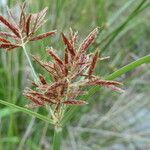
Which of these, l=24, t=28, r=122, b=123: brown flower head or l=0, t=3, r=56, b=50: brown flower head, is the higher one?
l=0, t=3, r=56, b=50: brown flower head

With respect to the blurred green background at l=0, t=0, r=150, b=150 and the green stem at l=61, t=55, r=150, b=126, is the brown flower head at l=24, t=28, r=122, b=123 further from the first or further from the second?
the blurred green background at l=0, t=0, r=150, b=150

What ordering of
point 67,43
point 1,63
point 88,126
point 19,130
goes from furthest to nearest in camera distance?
1. point 88,126
2. point 19,130
3. point 1,63
4. point 67,43

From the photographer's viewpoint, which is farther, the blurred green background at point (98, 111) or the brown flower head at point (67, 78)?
the blurred green background at point (98, 111)

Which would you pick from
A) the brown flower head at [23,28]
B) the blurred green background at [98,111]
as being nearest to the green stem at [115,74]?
the brown flower head at [23,28]

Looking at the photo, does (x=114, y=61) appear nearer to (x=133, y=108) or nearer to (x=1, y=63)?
(x=133, y=108)

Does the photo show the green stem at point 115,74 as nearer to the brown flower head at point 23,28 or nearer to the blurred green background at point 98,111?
the brown flower head at point 23,28

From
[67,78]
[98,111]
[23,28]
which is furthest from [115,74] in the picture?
[98,111]

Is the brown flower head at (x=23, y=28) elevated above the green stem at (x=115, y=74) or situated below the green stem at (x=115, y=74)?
above

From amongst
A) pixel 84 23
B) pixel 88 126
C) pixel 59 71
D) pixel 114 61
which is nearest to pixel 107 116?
pixel 88 126

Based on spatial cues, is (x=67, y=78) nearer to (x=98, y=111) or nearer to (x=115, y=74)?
(x=115, y=74)

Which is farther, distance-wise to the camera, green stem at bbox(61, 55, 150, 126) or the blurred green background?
the blurred green background

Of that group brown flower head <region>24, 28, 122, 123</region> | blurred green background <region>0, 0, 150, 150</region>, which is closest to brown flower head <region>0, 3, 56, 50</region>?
brown flower head <region>24, 28, 122, 123</region>
